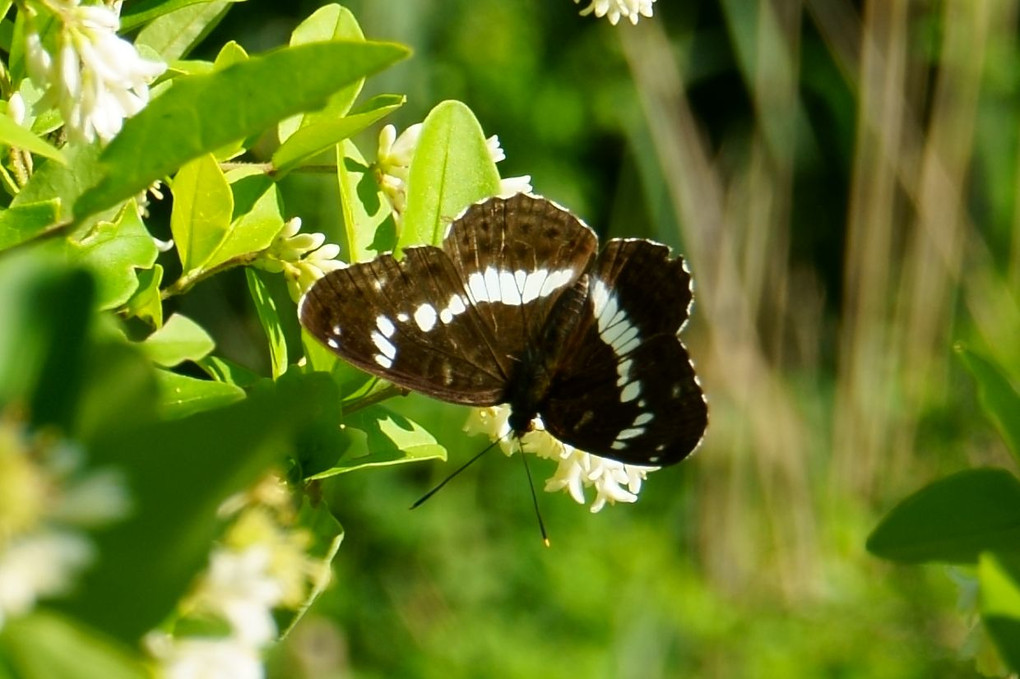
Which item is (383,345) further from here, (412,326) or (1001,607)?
(1001,607)

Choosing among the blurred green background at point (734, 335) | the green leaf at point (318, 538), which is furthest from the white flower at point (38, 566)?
the blurred green background at point (734, 335)

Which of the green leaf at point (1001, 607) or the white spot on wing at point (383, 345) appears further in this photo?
the white spot on wing at point (383, 345)

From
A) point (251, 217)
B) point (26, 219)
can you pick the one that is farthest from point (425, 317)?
point (26, 219)

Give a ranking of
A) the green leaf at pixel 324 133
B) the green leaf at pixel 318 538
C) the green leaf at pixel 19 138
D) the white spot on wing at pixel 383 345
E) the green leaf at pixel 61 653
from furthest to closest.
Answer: the white spot on wing at pixel 383 345, the green leaf at pixel 324 133, the green leaf at pixel 318 538, the green leaf at pixel 19 138, the green leaf at pixel 61 653

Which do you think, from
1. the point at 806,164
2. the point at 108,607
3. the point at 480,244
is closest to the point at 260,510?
the point at 108,607

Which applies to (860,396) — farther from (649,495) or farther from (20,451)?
(20,451)

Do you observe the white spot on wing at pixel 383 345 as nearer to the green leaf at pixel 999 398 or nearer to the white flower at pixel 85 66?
the white flower at pixel 85 66
